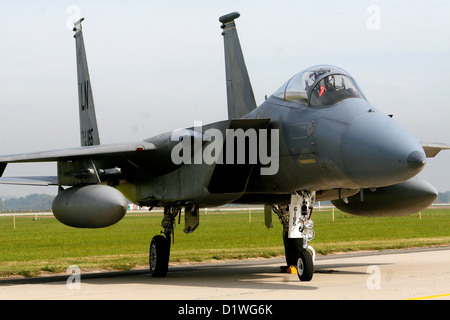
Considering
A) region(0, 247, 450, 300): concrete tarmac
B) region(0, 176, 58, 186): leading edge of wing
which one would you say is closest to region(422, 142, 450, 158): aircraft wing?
region(0, 247, 450, 300): concrete tarmac

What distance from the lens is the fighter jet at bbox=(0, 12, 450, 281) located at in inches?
375

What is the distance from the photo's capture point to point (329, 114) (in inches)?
397

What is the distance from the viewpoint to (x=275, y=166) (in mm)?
11297

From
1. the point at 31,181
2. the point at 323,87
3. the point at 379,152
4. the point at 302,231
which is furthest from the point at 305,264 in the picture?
the point at 31,181

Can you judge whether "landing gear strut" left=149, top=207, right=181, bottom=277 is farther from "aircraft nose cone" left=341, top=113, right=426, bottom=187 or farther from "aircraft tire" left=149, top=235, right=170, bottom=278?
"aircraft nose cone" left=341, top=113, right=426, bottom=187

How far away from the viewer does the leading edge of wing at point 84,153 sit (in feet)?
41.1

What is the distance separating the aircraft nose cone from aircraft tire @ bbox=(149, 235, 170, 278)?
17.5 feet

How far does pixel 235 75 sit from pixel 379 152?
938cm

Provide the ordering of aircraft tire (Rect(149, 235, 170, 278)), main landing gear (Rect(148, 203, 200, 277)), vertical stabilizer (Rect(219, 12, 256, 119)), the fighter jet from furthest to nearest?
vertical stabilizer (Rect(219, 12, 256, 119))
aircraft tire (Rect(149, 235, 170, 278))
main landing gear (Rect(148, 203, 200, 277))
the fighter jet

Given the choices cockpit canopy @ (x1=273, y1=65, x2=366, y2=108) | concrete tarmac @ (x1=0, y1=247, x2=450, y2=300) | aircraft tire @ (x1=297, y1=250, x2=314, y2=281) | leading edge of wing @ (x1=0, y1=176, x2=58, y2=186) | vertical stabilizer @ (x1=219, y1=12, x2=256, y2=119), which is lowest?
concrete tarmac @ (x1=0, y1=247, x2=450, y2=300)

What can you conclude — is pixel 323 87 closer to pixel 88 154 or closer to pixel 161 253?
pixel 88 154

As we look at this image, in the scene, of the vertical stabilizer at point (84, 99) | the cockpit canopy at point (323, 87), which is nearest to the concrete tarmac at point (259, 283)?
the cockpit canopy at point (323, 87)

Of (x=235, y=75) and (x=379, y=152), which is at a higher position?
(x=235, y=75)

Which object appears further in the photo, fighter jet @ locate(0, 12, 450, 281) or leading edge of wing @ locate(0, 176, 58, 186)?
leading edge of wing @ locate(0, 176, 58, 186)
